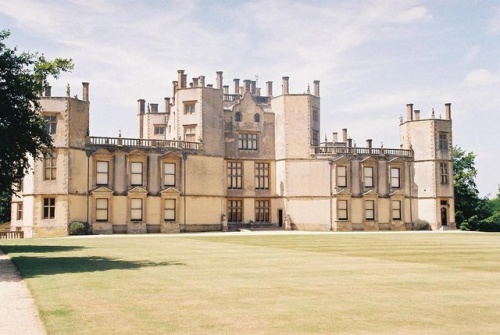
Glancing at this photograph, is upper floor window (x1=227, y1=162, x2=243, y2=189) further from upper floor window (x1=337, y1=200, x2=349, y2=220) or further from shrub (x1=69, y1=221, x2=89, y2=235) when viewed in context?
shrub (x1=69, y1=221, x2=89, y2=235)

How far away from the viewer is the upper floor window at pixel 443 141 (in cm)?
5491

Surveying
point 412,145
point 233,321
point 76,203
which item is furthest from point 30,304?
point 412,145

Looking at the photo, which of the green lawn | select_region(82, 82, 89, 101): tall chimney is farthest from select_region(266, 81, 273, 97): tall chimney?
the green lawn

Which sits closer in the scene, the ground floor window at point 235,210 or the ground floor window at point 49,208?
the ground floor window at point 49,208

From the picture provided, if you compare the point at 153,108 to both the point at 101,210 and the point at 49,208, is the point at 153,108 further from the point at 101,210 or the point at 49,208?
the point at 49,208

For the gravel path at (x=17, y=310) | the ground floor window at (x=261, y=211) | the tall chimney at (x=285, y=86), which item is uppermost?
the tall chimney at (x=285, y=86)

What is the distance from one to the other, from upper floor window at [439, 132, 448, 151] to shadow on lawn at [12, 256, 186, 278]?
41583 mm

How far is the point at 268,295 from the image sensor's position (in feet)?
37.4

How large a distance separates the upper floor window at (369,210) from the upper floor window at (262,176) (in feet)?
30.6

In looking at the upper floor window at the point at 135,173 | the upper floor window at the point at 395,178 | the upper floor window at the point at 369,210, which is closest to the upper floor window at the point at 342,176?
the upper floor window at the point at 369,210

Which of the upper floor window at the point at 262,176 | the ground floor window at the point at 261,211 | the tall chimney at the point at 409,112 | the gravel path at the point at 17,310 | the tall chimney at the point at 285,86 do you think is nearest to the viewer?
the gravel path at the point at 17,310

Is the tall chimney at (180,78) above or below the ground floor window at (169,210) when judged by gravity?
above

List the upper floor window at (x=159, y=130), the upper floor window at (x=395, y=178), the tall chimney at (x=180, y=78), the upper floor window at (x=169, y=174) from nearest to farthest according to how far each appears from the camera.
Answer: the upper floor window at (x=169, y=174) < the tall chimney at (x=180, y=78) < the upper floor window at (x=395, y=178) < the upper floor window at (x=159, y=130)

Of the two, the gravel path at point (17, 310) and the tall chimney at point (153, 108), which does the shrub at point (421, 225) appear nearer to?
the tall chimney at point (153, 108)
